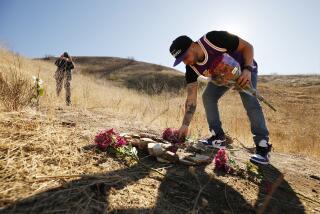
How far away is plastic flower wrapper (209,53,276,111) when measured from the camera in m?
3.21

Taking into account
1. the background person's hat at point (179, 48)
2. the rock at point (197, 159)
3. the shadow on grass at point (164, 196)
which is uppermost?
the background person's hat at point (179, 48)

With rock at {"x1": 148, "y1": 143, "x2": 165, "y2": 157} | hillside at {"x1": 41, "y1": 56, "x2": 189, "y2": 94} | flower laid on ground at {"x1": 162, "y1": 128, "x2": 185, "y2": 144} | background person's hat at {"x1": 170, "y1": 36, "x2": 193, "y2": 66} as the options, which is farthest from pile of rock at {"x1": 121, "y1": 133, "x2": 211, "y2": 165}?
hillside at {"x1": 41, "y1": 56, "x2": 189, "y2": 94}

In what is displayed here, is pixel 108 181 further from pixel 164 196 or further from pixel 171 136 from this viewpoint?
pixel 171 136

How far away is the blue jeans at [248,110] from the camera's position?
351 cm

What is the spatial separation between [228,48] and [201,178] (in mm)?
1448

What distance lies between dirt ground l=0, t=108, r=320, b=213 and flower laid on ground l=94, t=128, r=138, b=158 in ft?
0.27

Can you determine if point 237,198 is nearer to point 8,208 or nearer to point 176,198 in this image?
point 176,198

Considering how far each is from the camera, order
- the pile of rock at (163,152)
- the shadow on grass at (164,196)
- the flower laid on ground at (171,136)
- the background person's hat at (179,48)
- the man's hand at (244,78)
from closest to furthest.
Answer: the shadow on grass at (164,196), the pile of rock at (163,152), the background person's hat at (179,48), the man's hand at (244,78), the flower laid on ground at (171,136)

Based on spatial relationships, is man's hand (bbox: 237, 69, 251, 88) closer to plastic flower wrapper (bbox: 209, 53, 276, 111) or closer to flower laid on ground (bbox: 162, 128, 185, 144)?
plastic flower wrapper (bbox: 209, 53, 276, 111)

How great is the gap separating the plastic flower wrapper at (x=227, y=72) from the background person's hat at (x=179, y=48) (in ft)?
1.14

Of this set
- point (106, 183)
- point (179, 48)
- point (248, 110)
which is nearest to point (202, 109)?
point (248, 110)

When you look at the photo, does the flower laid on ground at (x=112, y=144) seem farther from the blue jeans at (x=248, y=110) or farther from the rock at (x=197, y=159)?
the blue jeans at (x=248, y=110)

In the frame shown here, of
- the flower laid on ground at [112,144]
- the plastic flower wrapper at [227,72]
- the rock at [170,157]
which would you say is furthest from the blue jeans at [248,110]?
the flower laid on ground at [112,144]

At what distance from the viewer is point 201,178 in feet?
8.75
